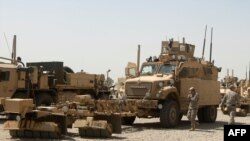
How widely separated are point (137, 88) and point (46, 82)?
5349 millimetres

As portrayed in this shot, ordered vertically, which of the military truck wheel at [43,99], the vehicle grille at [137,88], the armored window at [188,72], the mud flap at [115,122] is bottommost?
the mud flap at [115,122]

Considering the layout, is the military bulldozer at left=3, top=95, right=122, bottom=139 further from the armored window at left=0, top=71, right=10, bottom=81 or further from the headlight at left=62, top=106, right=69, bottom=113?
the armored window at left=0, top=71, right=10, bottom=81

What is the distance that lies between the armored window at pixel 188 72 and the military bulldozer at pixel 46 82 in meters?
5.59

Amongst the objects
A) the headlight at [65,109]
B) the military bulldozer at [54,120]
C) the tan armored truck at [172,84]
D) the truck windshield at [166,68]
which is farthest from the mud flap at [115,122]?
the truck windshield at [166,68]

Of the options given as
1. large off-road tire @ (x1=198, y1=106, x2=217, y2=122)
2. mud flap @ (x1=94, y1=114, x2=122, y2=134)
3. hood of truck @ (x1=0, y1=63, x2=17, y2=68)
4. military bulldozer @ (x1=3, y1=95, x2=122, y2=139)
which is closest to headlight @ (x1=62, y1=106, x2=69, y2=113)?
military bulldozer @ (x1=3, y1=95, x2=122, y2=139)

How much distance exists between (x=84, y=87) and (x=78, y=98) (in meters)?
8.66

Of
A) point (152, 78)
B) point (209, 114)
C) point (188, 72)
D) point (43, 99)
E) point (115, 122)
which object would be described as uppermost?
point (188, 72)

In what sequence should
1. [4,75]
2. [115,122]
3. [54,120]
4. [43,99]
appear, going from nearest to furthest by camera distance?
[54,120] → [115,122] → [4,75] → [43,99]

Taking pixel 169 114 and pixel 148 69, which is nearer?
pixel 169 114

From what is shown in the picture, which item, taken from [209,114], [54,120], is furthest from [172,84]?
[54,120]

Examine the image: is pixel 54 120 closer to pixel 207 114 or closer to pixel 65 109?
pixel 65 109

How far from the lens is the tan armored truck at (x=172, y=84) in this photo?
59.7ft

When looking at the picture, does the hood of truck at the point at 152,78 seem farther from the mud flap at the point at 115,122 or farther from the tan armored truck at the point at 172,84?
the mud flap at the point at 115,122

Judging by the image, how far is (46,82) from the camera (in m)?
22.3
